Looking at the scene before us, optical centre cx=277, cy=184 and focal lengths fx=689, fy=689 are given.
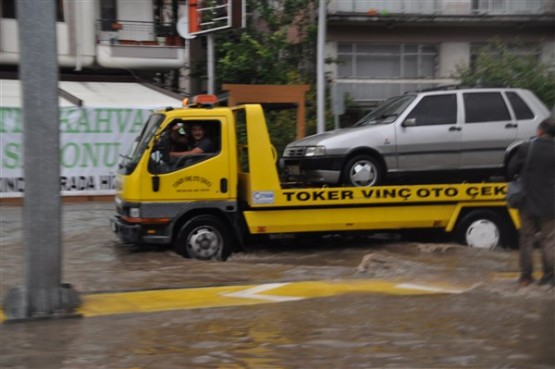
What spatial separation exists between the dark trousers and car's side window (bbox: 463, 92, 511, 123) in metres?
3.00

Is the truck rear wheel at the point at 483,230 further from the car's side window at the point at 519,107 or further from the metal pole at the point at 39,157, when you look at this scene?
the metal pole at the point at 39,157

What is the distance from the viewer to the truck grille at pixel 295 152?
10.5m

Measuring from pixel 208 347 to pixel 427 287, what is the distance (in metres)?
3.32

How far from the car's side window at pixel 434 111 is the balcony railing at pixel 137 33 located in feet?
43.7

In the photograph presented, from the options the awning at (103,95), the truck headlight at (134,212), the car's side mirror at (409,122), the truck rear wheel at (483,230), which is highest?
the awning at (103,95)

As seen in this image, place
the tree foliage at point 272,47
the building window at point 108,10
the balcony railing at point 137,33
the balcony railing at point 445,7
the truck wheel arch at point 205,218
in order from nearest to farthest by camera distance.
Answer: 1. the truck wheel arch at point 205,218
2. the tree foliage at point 272,47
3. the balcony railing at point 137,33
4. the building window at point 108,10
5. the balcony railing at point 445,7

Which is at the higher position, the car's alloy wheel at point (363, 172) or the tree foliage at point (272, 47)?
the tree foliage at point (272, 47)

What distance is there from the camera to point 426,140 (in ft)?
34.4

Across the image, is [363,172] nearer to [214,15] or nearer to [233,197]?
[233,197]

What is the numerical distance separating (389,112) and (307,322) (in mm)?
5097

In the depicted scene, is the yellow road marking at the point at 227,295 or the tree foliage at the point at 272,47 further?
the tree foliage at the point at 272,47

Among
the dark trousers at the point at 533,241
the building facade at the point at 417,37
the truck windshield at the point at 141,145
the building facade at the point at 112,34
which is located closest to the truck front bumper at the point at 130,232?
the truck windshield at the point at 141,145

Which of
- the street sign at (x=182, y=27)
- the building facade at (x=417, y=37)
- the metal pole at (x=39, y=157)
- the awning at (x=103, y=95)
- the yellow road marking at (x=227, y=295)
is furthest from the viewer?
the building facade at (x=417, y=37)

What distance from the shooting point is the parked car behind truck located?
406 inches
